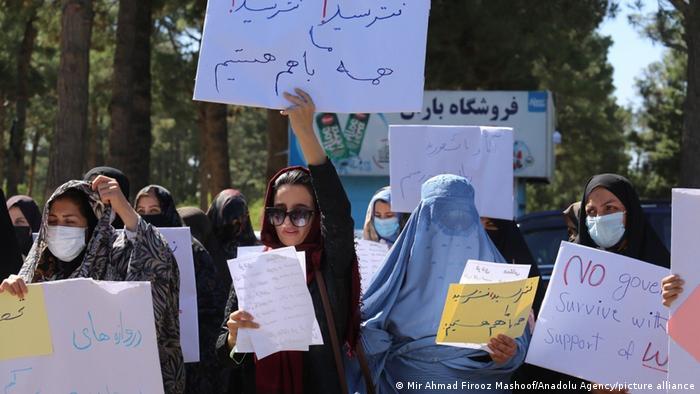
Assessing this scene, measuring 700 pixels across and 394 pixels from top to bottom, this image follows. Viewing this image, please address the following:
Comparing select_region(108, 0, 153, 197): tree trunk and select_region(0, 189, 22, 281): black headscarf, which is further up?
select_region(108, 0, 153, 197): tree trunk

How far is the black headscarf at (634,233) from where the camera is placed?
380 cm

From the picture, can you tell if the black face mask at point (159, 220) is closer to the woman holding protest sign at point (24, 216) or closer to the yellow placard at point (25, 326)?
the woman holding protest sign at point (24, 216)

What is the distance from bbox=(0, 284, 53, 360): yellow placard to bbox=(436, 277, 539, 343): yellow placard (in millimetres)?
1269

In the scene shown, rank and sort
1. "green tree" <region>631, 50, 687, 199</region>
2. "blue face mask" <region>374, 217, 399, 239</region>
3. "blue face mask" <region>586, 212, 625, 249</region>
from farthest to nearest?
"green tree" <region>631, 50, 687, 199</region>
"blue face mask" <region>374, 217, 399, 239</region>
"blue face mask" <region>586, 212, 625, 249</region>

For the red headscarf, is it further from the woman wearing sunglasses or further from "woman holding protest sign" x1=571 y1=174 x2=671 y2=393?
"woman holding protest sign" x1=571 y1=174 x2=671 y2=393

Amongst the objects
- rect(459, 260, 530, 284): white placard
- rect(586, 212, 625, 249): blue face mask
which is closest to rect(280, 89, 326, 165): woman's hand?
rect(459, 260, 530, 284): white placard

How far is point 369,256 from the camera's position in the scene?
16.0ft

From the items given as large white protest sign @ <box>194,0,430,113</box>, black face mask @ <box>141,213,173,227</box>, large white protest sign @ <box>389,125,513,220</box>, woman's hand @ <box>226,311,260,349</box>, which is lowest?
woman's hand @ <box>226,311,260,349</box>

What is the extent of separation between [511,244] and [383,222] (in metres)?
0.96

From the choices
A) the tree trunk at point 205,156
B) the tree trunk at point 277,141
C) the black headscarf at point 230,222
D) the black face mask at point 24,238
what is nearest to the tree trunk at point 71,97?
the black face mask at point 24,238

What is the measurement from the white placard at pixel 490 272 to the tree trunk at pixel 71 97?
24.2 feet

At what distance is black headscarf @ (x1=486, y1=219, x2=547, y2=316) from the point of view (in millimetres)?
4648

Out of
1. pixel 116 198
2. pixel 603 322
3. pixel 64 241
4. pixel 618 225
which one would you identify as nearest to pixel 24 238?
pixel 64 241

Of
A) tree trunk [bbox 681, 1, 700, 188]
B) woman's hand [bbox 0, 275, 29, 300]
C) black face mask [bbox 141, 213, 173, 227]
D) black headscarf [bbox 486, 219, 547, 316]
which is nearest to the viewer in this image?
woman's hand [bbox 0, 275, 29, 300]
